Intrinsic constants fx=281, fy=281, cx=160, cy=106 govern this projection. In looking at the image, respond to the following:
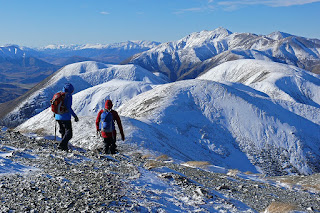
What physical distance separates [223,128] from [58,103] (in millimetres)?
53744

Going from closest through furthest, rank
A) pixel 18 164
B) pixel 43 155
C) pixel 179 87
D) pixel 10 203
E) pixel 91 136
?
pixel 10 203 → pixel 18 164 → pixel 43 155 → pixel 91 136 → pixel 179 87

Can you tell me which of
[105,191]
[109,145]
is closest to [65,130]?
[109,145]

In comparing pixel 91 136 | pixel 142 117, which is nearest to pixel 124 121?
pixel 91 136

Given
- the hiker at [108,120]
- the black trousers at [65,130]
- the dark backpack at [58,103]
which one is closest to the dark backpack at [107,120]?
the hiker at [108,120]

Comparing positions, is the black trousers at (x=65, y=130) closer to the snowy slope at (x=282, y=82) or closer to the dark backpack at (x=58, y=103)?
the dark backpack at (x=58, y=103)

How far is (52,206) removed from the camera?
699 cm

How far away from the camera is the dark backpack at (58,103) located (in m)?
13.1

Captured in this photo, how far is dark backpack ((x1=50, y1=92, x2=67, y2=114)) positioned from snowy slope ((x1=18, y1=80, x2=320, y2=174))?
22.9 meters

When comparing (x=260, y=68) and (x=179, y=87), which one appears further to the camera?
(x=260, y=68)

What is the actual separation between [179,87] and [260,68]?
113 metres

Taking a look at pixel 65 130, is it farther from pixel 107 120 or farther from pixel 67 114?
pixel 107 120

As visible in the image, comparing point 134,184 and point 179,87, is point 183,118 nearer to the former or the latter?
point 179,87

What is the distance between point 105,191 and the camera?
843 cm

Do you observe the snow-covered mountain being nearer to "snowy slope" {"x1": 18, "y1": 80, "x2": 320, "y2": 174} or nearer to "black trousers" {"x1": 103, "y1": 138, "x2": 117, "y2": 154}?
"snowy slope" {"x1": 18, "y1": 80, "x2": 320, "y2": 174}
